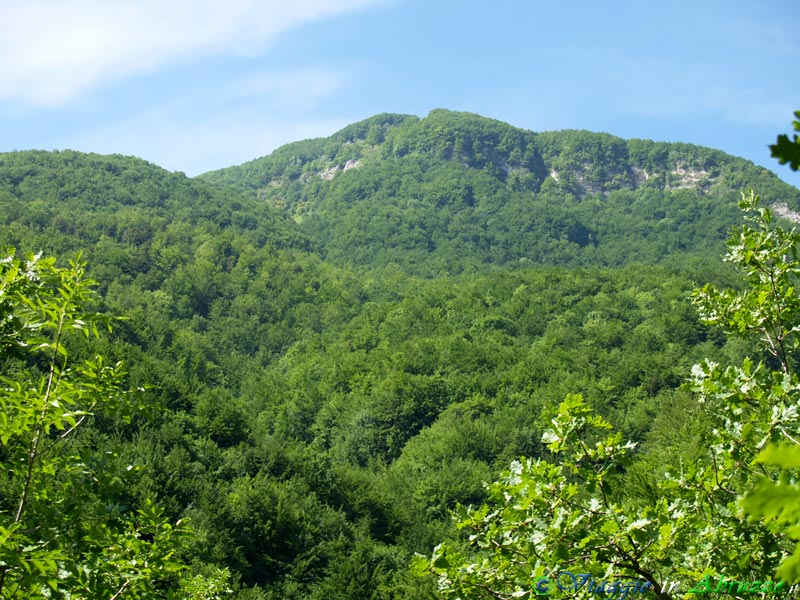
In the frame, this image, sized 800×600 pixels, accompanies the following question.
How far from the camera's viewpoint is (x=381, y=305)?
303 ft

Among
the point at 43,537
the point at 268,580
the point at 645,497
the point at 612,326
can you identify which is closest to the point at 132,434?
the point at 268,580

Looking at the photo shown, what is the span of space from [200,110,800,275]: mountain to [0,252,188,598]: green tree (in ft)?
382

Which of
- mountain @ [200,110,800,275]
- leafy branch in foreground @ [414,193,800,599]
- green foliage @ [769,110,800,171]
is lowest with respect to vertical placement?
leafy branch in foreground @ [414,193,800,599]

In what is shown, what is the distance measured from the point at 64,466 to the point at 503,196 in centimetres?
16167

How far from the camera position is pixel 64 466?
4996 mm

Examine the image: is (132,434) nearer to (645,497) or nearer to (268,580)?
(268,580)

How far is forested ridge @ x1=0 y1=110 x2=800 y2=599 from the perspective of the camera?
24.7ft

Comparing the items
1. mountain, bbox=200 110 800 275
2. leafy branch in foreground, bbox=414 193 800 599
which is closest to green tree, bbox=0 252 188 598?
leafy branch in foreground, bbox=414 193 800 599

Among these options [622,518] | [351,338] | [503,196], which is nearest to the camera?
[622,518]

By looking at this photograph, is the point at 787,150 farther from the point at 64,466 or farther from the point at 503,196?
the point at 503,196

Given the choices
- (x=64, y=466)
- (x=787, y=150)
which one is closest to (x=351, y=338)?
(x=64, y=466)

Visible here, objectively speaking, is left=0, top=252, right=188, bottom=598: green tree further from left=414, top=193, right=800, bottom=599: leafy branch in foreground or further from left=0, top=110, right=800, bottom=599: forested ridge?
left=414, top=193, right=800, bottom=599: leafy branch in foreground

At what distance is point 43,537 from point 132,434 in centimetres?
3414

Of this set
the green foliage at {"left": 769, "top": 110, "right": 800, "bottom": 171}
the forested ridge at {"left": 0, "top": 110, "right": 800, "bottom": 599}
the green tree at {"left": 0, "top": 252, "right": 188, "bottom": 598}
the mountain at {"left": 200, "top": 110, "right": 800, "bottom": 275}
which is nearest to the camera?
the green foliage at {"left": 769, "top": 110, "right": 800, "bottom": 171}
